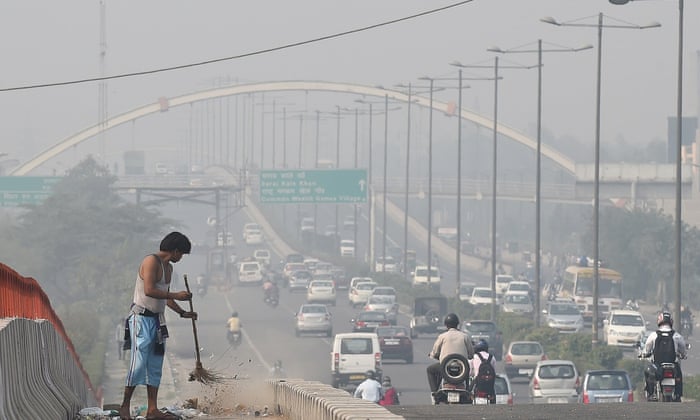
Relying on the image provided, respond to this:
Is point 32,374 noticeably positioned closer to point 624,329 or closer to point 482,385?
point 482,385

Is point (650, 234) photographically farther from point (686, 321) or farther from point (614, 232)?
point (686, 321)

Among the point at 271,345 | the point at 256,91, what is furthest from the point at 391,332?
the point at 256,91

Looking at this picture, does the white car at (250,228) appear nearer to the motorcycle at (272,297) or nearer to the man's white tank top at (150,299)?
the motorcycle at (272,297)

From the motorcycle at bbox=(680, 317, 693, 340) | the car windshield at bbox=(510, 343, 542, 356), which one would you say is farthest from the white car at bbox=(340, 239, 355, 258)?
the car windshield at bbox=(510, 343, 542, 356)

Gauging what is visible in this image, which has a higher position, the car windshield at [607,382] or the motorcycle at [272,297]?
the car windshield at [607,382]

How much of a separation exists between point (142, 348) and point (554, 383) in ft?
85.8

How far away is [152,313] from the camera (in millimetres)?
12953

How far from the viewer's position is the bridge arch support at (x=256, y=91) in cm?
16212

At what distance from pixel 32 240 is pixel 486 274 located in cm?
4408

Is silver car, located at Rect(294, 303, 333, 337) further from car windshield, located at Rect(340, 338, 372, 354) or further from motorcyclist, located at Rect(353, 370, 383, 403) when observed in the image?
motorcyclist, located at Rect(353, 370, 383, 403)

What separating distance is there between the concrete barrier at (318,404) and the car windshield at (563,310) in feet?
166

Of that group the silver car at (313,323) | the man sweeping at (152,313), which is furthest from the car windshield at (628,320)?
the man sweeping at (152,313)

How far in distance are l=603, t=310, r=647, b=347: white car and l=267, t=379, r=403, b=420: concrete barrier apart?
143ft

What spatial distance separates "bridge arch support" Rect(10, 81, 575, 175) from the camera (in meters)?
162
